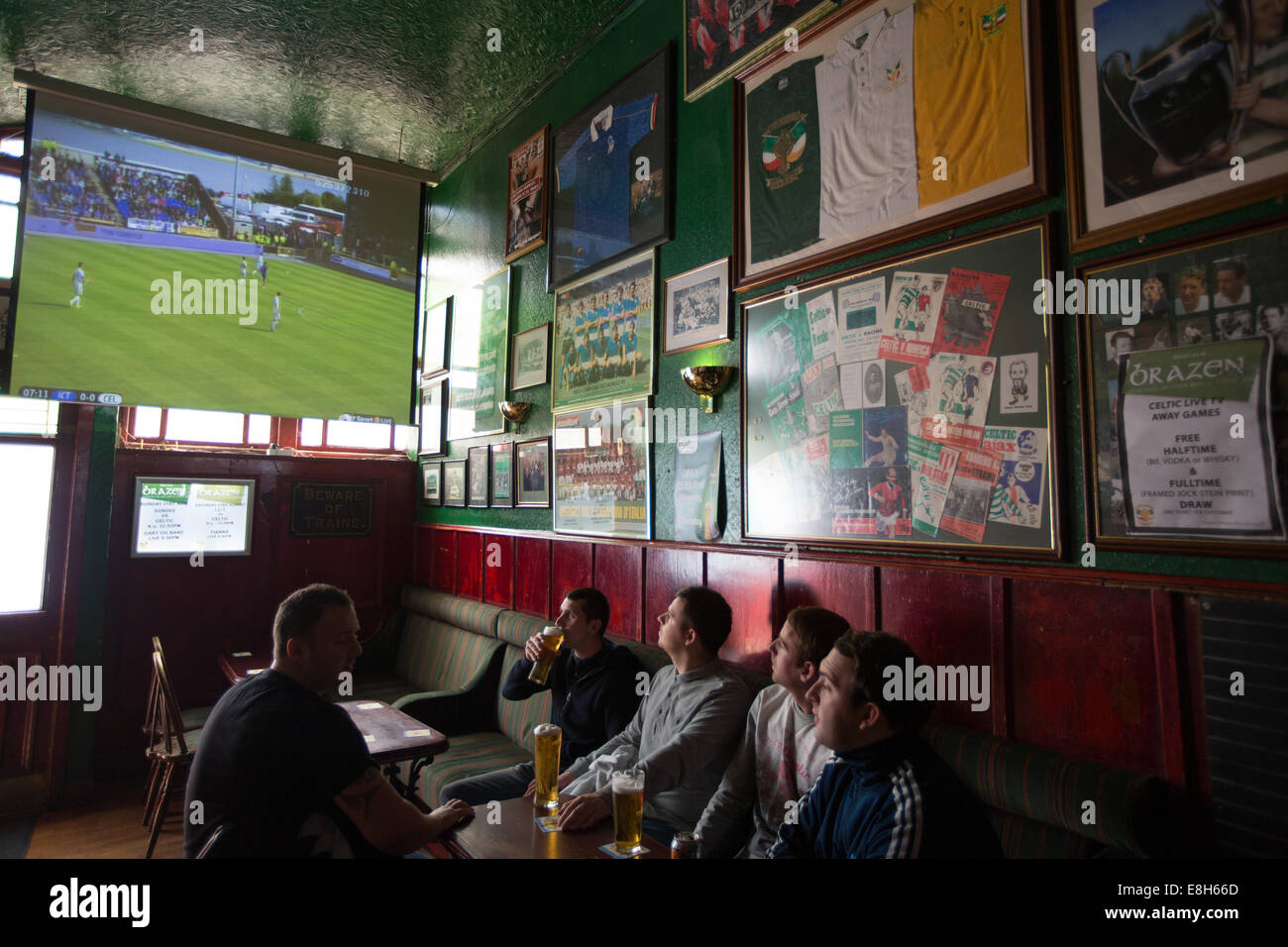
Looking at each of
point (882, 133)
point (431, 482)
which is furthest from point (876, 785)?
point (431, 482)

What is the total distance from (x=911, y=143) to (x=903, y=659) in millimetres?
1621

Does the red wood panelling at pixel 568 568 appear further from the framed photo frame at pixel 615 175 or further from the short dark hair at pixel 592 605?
the framed photo frame at pixel 615 175

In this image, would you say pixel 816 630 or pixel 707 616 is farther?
pixel 707 616

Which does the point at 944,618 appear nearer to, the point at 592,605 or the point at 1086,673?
the point at 1086,673

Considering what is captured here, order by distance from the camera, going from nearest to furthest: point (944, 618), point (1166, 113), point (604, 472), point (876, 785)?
point (876, 785) → point (1166, 113) → point (944, 618) → point (604, 472)

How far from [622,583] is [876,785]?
6.57 feet

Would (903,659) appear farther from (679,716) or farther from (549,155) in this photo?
(549,155)

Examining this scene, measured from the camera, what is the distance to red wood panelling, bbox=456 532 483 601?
15.5ft

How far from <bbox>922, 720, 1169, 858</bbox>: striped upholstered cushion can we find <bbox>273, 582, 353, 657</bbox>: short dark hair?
1.60 metres

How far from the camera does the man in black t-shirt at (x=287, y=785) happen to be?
4.78 ft

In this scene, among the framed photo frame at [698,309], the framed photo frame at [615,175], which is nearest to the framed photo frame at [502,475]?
the framed photo frame at [615,175]

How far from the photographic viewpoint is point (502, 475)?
455 cm

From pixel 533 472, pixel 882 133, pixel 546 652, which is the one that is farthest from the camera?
pixel 533 472
